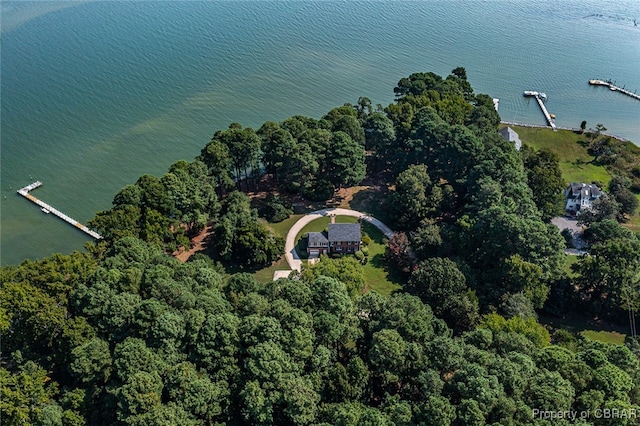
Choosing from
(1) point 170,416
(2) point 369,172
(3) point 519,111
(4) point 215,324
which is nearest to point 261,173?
(2) point 369,172

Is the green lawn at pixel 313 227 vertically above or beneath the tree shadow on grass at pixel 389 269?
above

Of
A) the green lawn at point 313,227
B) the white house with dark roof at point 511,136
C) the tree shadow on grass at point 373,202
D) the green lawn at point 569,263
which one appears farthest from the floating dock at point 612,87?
the green lawn at point 313,227

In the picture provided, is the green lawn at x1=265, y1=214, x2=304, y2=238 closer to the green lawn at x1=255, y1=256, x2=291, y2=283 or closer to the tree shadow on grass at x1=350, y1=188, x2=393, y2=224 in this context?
the green lawn at x1=255, y1=256, x2=291, y2=283

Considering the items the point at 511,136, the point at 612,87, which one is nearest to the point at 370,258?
the point at 511,136

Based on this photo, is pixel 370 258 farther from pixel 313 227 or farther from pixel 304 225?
pixel 304 225

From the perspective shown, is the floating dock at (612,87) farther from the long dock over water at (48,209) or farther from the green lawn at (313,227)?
the long dock over water at (48,209)
